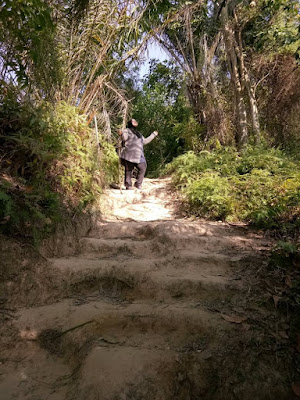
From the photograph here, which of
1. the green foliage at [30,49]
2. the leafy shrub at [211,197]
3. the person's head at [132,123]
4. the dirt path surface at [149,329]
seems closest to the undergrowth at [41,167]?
the green foliage at [30,49]

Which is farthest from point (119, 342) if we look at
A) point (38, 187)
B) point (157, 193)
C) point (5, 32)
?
point (157, 193)

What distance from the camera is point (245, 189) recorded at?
4363 mm

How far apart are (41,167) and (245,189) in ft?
10.3

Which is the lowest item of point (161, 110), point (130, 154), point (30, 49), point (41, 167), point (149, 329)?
point (149, 329)

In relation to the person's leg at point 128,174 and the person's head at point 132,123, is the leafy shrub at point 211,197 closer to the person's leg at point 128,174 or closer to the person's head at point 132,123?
the person's leg at point 128,174

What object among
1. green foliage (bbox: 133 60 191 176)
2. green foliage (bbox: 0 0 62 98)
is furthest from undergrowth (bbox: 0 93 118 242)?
green foliage (bbox: 133 60 191 176)

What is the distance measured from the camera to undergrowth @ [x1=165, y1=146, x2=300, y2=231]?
11.6 feet

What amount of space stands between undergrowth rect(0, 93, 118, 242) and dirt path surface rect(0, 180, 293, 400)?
54 centimetres

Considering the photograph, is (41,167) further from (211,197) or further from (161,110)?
(161,110)

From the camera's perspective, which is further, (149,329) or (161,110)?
(161,110)

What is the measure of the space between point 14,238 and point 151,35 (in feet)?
17.6

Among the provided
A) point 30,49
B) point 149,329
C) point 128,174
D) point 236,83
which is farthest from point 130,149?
point 149,329

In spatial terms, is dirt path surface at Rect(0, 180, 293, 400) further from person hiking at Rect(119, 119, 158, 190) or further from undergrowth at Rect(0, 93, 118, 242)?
person hiking at Rect(119, 119, 158, 190)

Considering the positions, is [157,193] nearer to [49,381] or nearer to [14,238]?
[14,238]
